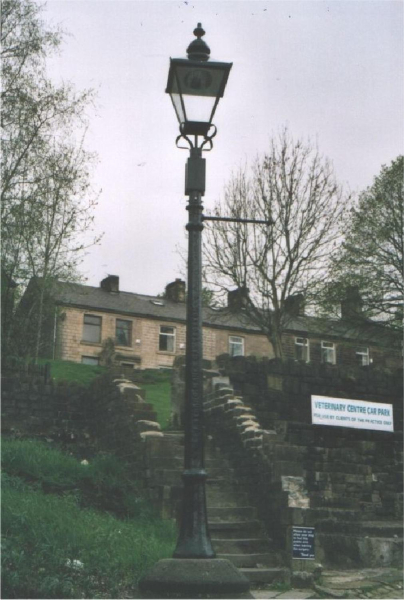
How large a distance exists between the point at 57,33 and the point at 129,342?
28209 mm

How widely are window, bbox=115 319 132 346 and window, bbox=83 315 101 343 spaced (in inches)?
49.5

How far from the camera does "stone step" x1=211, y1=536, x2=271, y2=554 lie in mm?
11484

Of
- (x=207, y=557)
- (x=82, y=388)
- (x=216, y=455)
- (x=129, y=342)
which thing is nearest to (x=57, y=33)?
(x=82, y=388)

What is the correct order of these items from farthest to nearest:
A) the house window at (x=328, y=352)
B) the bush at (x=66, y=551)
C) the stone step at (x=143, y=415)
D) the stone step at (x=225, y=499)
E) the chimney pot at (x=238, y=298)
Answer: the house window at (x=328, y=352)
the chimney pot at (x=238, y=298)
the stone step at (x=143, y=415)
the stone step at (x=225, y=499)
the bush at (x=66, y=551)

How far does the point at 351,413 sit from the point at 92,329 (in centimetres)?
2698

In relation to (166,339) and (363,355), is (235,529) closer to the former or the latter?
(166,339)

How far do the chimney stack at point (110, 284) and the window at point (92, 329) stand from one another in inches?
169

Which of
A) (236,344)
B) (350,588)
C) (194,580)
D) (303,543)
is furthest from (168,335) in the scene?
(194,580)

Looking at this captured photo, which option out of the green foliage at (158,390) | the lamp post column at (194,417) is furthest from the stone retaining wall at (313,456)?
the lamp post column at (194,417)

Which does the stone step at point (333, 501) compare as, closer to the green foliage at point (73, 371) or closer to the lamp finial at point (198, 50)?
the lamp finial at point (198, 50)

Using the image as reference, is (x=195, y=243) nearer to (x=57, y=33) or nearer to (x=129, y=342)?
(x=57, y=33)

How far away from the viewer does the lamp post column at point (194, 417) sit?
17.2 ft

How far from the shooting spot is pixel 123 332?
44.8 meters

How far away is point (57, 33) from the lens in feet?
59.1
